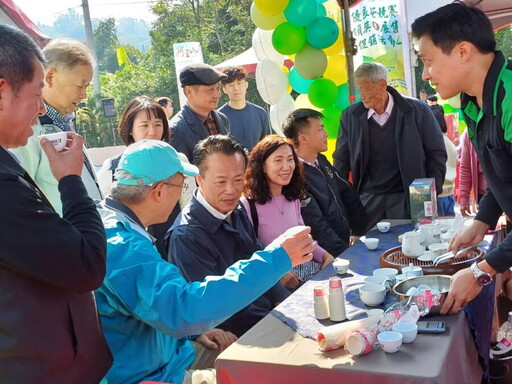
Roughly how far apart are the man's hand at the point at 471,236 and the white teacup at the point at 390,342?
882 mm

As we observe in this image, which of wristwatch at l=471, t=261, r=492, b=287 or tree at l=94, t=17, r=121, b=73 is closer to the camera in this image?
wristwatch at l=471, t=261, r=492, b=287

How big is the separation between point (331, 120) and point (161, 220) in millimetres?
3754

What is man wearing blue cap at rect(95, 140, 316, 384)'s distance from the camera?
149cm

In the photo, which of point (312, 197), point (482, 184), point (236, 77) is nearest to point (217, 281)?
point (312, 197)

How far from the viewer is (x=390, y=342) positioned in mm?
1521

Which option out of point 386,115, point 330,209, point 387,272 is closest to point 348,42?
point 386,115

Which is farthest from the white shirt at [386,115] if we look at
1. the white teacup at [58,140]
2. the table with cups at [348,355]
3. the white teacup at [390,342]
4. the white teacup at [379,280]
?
the white teacup at [58,140]

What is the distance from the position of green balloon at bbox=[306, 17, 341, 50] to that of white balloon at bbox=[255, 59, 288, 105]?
906 millimetres

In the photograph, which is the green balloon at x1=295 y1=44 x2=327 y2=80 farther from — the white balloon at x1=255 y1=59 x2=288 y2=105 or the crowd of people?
the crowd of people

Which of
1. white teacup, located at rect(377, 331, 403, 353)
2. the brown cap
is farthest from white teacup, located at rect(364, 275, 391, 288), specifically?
the brown cap

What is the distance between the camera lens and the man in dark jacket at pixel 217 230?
2.34m

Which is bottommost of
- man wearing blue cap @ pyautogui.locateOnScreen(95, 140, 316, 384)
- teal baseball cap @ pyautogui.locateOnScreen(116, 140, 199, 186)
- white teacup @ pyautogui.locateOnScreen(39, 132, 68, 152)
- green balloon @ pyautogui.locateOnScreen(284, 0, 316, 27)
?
man wearing blue cap @ pyautogui.locateOnScreen(95, 140, 316, 384)

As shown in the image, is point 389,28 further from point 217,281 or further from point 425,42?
point 217,281

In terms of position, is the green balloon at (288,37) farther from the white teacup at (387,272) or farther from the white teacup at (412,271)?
the white teacup at (412,271)
